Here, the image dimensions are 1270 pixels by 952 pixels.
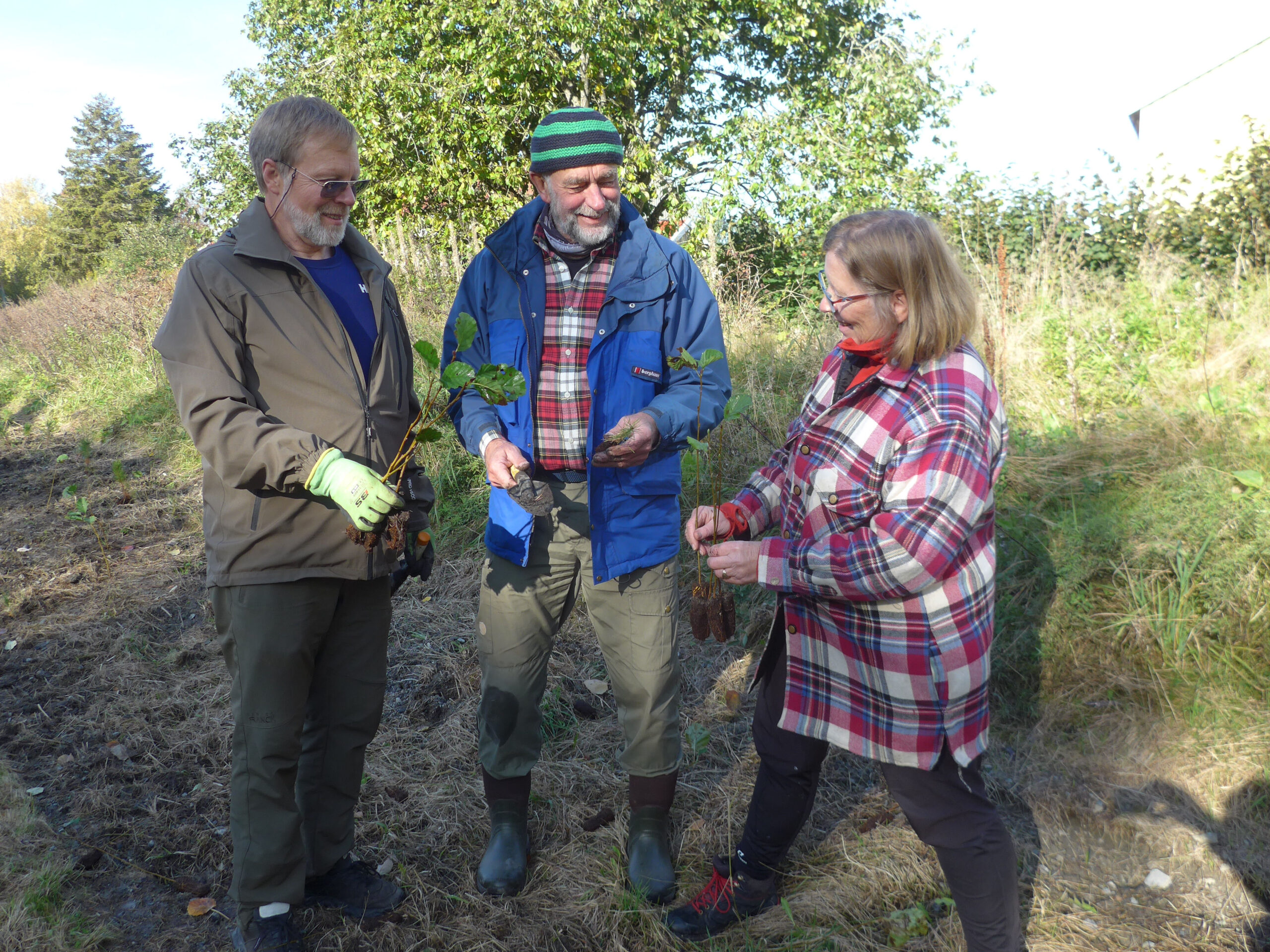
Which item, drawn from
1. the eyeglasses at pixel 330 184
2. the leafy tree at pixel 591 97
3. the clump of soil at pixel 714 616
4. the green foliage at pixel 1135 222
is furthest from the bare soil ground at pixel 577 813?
the leafy tree at pixel 591 97

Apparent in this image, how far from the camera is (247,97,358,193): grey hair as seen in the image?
2021 mm

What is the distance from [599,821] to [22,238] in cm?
4901

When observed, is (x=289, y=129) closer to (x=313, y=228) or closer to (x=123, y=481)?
(x=313, y=228)

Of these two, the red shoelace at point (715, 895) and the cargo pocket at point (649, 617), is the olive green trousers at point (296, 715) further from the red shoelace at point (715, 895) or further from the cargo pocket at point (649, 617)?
the red shoelace at point (715, 895)

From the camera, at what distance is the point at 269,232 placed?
2.00 m

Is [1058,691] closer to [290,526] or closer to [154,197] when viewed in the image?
[290,526]

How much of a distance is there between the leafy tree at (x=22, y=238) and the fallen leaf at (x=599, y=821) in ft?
116

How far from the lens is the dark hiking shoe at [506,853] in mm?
2436

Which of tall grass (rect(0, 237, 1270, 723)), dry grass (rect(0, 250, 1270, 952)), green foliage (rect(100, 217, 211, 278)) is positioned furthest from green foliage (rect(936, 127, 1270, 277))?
green foliage (rect(100, 217, 211, 278))

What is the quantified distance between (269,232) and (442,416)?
24.7 inches

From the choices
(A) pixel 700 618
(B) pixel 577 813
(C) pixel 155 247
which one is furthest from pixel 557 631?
(C) pixel 155 247

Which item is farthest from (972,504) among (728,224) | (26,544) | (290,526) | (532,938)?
(728,224)

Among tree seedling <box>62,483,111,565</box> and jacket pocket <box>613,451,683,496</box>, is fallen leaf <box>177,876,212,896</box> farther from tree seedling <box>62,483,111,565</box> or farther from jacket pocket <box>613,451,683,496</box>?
tree seedling <box>62,483,111,565</box>

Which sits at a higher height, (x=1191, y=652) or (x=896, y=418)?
(x=896, y=418)
